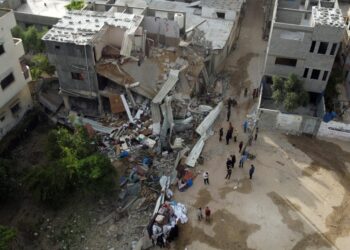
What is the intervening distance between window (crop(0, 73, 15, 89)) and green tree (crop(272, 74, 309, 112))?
21340mm

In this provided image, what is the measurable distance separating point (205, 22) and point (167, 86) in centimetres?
1225

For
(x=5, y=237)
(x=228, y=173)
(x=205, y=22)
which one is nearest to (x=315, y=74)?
(x=228, y=173)

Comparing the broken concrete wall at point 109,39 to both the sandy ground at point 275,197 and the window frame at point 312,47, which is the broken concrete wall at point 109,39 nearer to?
the sandy ground at point 275,197

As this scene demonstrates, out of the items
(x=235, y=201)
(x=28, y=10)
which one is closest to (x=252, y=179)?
(x=235, y=201)

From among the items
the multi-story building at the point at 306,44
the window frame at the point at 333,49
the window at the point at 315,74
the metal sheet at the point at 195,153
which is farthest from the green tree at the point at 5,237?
the window frame at the point at 333,49

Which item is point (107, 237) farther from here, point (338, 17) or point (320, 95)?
point (338, 17)

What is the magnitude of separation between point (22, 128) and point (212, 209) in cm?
1738

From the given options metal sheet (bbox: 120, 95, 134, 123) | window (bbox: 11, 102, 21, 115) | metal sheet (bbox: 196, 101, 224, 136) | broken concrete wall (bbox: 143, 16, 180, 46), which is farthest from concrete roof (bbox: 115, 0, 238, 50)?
window (bbox: 11, 102, 21, 115)

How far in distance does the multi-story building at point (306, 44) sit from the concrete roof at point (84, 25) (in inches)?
473

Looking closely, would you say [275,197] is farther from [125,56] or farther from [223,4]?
[223,4]

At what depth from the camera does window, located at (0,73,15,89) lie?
29.4 m

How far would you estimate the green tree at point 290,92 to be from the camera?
30.3 m

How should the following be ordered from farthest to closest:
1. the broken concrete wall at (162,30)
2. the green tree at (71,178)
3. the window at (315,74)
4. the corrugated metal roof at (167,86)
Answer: the broken concrete wall at (162,30) < the window at (315,74) < the corrugated metal roof at (167,86) < the green tree at (71,178)

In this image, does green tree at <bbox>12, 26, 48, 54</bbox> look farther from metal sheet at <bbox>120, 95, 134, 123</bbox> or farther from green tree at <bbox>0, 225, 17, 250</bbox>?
green tree at <bbox>0, 225, 17, 250</bbox>
